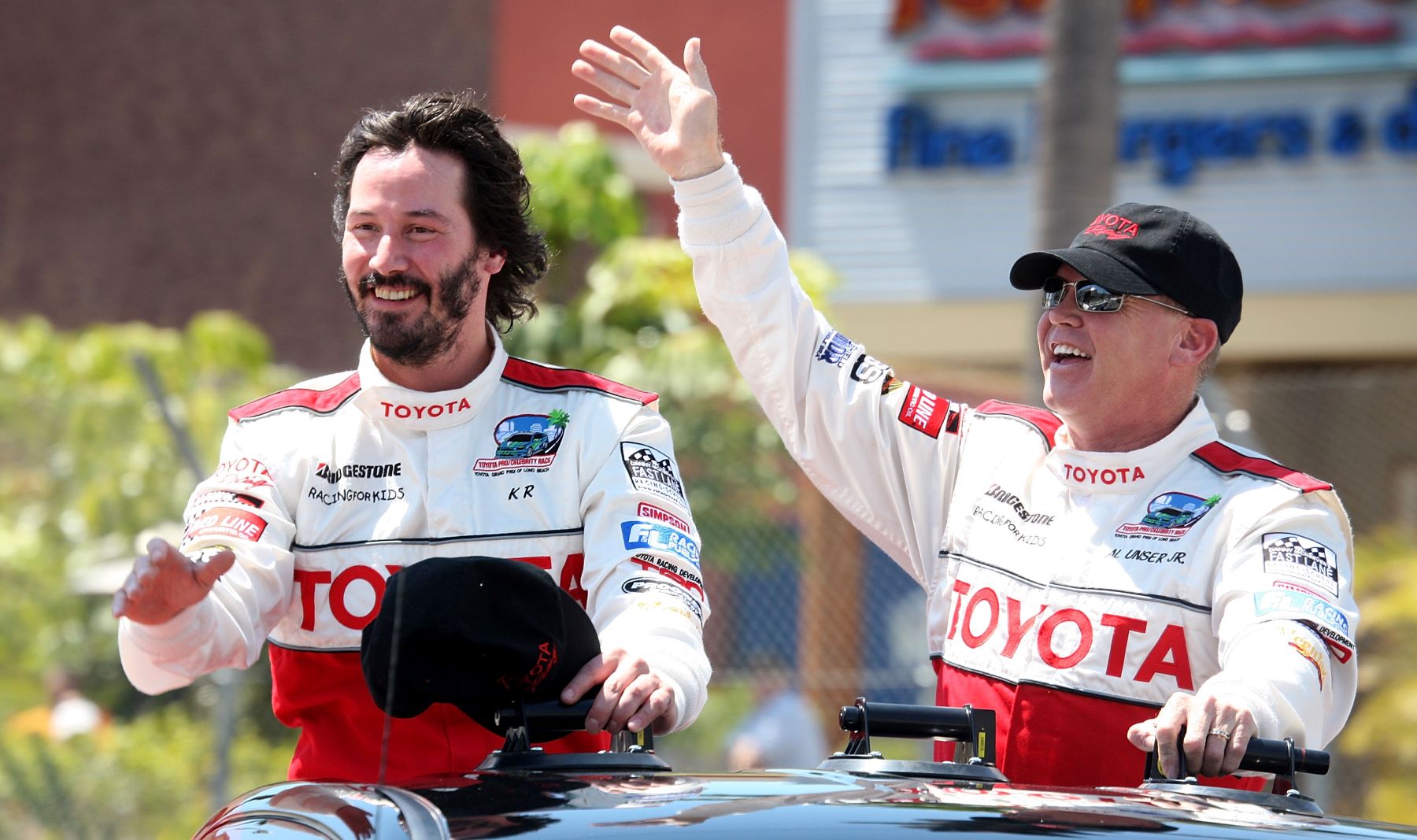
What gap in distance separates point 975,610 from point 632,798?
1.50 m

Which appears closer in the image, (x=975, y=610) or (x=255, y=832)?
(x=255, y=832)

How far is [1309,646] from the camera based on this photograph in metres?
3.09

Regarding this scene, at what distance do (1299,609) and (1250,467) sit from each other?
1.32 ft

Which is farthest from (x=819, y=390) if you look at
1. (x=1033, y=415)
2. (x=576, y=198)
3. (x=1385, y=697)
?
(x=576, y=198)

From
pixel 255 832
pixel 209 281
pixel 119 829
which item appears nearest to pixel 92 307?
pixel 209 281

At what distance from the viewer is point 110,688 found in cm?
927

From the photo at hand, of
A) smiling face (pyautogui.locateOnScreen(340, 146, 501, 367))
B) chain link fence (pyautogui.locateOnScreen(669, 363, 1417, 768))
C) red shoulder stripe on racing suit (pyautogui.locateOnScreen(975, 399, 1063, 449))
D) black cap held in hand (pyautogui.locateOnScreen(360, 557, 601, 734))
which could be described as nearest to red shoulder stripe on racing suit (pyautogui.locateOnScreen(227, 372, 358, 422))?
smiling face (pyautogui.locateOnScreen(340, 146, 501, 367))

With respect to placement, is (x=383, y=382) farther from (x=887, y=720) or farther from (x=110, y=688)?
(x=110, y=688)

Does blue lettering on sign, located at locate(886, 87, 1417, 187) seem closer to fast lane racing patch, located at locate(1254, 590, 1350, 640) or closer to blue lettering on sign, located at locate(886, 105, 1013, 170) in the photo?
blue lettering on sign, located at locate(886, 105, 1013, 170)

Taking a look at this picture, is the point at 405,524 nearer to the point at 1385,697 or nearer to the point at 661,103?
the point at 661,103

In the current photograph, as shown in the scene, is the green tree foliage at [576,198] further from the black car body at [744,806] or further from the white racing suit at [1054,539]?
the black car body at [744,806]

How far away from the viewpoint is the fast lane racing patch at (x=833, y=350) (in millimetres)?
3846

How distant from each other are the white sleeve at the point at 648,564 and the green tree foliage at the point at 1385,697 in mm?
5793

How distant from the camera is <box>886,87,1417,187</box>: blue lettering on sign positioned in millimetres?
13484
